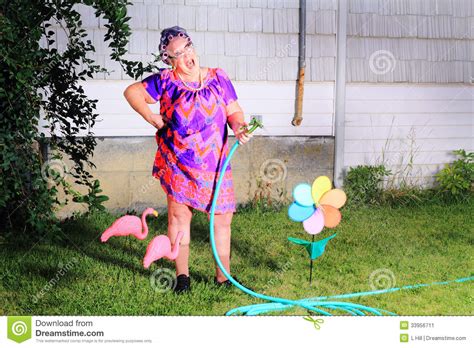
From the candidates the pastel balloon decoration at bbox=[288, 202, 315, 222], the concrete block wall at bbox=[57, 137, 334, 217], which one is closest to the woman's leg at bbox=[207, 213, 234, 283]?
the pastel balloon decoration at bbox=[288, 202, 315, 222]

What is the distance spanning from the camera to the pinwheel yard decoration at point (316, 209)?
2.99 meters

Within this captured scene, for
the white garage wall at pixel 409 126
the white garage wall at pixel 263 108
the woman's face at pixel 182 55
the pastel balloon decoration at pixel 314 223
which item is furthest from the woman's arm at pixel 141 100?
the white garage wall at pixel 409 126

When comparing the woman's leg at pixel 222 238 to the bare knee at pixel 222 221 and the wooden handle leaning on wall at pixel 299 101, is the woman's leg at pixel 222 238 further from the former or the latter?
the wooden handle leaning on wall at pixel 299 101

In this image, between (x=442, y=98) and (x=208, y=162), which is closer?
(x=208, y=162)

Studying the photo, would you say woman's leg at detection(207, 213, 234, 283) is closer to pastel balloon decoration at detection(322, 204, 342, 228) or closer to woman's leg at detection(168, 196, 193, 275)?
woman's leg at detection(168, 196, 193, 275)

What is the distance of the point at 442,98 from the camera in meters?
4.39

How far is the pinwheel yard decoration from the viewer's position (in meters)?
2.99

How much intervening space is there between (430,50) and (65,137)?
7.09ft

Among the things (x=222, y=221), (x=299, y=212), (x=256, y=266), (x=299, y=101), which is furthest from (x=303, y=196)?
(x=299, y=101)

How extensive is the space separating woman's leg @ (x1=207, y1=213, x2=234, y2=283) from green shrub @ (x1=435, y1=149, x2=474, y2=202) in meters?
1.65

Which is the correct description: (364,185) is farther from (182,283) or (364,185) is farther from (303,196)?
(182,283)
